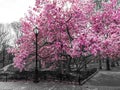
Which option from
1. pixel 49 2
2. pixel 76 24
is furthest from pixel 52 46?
pixel 49 2

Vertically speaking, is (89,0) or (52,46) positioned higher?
(89,0)

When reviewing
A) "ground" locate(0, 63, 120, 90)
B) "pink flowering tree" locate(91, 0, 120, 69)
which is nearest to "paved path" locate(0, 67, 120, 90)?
"ground" locate(0, 63, 120, 90)

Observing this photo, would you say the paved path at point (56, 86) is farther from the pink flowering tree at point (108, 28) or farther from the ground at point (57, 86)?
the pink flowering tree at point (108, 28)

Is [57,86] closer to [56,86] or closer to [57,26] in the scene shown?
[56,86]

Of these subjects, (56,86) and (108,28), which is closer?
(56,86)

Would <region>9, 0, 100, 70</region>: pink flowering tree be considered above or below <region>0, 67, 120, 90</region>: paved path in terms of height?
above

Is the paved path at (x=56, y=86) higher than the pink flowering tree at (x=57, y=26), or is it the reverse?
the pink flowering tree at (x=57, y=26)

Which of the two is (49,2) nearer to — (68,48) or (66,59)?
(68,48)

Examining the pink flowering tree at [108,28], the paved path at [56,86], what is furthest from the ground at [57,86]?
the pink flowering tree at [108,28]

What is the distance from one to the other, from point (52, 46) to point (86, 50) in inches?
160

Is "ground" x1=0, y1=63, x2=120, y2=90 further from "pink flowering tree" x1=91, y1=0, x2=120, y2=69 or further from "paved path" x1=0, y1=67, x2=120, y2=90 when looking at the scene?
"pink flowering tree" x1=91, y1=0, x2=120, y2=69

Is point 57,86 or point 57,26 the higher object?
point 57,26

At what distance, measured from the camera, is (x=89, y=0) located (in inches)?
750

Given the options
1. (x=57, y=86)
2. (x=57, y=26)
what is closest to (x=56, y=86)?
(x=57, y=86)
